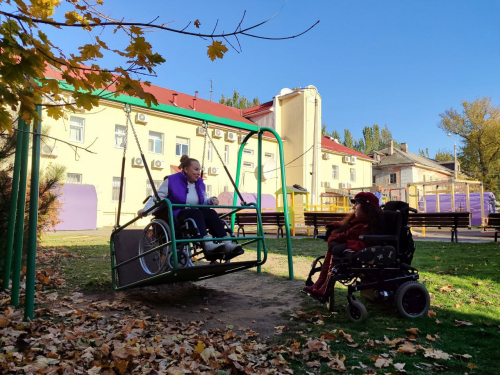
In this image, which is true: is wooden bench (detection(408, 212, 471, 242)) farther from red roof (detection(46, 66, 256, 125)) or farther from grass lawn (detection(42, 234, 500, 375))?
red roof (detection(46, 66, 256, 125))

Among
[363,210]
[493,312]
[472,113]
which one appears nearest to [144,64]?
[363,210]

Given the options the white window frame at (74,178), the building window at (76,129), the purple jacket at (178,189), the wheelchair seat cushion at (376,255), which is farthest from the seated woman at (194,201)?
the building window at (76,129)

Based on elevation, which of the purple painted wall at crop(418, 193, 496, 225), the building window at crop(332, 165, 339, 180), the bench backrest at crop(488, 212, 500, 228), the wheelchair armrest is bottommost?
the wheelchair armrest

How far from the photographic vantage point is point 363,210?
4422 mm

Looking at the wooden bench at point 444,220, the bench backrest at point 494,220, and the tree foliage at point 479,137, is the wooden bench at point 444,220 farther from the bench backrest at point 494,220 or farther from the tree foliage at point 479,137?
the tree foliage at point 479,137

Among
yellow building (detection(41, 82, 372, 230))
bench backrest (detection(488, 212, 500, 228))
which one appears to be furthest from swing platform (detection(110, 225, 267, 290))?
yellow building (detection(41, 82, 372, 230))

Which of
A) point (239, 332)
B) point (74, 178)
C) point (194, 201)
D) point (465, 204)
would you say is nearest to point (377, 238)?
point (239, 332)

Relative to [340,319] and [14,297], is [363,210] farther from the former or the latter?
[14,297]

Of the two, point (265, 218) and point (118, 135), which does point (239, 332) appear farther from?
point (118, 135)

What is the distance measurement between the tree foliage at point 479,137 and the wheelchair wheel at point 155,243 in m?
35.4

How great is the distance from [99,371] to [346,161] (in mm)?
33891

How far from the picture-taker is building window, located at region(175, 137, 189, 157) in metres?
24.8

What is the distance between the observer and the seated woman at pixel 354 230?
4301mm

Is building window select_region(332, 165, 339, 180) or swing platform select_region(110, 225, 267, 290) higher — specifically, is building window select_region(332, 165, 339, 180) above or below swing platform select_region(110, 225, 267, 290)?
above
